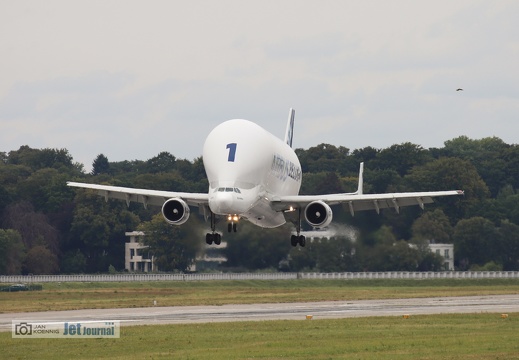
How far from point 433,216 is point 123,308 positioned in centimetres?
4025

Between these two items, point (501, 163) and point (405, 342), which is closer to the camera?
point (405, 342)

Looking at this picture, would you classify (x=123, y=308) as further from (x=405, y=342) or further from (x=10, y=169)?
(x=10, y=169)

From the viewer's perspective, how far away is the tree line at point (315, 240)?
94.5 meters

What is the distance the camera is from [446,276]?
112688mm

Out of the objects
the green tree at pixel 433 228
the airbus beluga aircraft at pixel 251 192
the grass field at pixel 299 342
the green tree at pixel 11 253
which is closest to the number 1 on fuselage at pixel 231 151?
the airbus beluga aircraft at pixel 251 192

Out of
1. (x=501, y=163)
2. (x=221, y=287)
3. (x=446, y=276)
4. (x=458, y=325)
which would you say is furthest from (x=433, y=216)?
(x=501, y=163)

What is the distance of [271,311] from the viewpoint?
7338cm

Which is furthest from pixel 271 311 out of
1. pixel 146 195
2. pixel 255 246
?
pixel 255 246

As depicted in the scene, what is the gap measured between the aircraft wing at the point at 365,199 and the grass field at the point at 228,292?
1246cm

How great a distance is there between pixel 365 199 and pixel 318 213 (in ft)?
13.1

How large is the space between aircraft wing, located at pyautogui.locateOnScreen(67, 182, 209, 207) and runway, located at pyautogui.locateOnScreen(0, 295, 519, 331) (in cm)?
638

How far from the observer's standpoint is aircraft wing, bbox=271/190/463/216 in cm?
6938

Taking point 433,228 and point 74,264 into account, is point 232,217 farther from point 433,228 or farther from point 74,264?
point 74,264

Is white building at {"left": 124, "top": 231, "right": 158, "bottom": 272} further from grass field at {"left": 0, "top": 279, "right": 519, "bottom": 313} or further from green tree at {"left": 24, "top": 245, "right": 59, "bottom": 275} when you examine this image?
grass field at {"left": 0, "top": 279, "right": 519, "bottom": 313}
